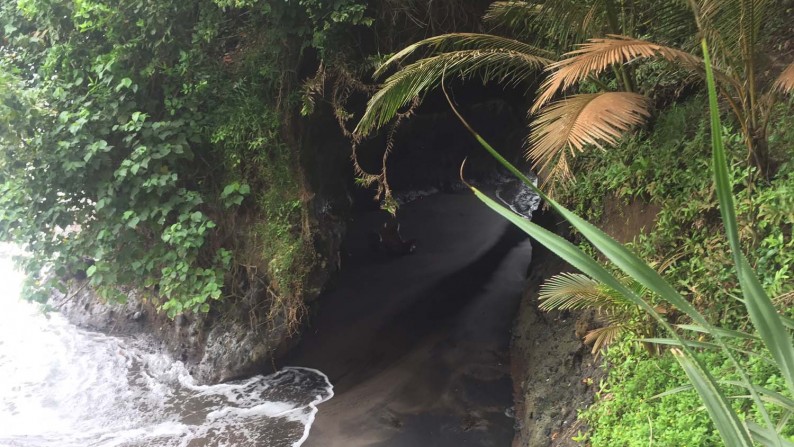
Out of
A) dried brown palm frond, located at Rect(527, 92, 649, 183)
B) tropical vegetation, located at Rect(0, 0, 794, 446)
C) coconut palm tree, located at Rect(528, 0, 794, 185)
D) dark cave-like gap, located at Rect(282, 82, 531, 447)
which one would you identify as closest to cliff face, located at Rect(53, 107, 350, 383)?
tropical vegetation, located at Rect(0, 0, 794, 446)

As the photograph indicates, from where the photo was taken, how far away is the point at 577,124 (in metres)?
2.31

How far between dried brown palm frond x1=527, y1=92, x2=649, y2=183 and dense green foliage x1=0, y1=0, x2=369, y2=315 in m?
2.52

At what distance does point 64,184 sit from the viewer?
4.62 m

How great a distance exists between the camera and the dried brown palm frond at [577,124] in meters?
2.28

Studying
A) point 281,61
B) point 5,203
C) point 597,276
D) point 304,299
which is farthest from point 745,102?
point 5,203

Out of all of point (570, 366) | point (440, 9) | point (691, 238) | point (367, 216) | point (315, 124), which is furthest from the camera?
point (367, 216)

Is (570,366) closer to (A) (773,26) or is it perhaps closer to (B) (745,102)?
(B) (745,102)

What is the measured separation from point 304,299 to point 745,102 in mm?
4191

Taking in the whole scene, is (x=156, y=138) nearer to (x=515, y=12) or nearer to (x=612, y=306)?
(x=515, y=12)

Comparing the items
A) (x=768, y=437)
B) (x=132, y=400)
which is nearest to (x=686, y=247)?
(x=768, y=437)

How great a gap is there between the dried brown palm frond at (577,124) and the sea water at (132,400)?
3601 millimetres

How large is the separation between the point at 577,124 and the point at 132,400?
5426 mm

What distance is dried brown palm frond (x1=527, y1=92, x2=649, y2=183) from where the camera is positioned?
2.28 meters

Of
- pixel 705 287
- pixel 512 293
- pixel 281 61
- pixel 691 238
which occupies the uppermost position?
pixel 281 61
